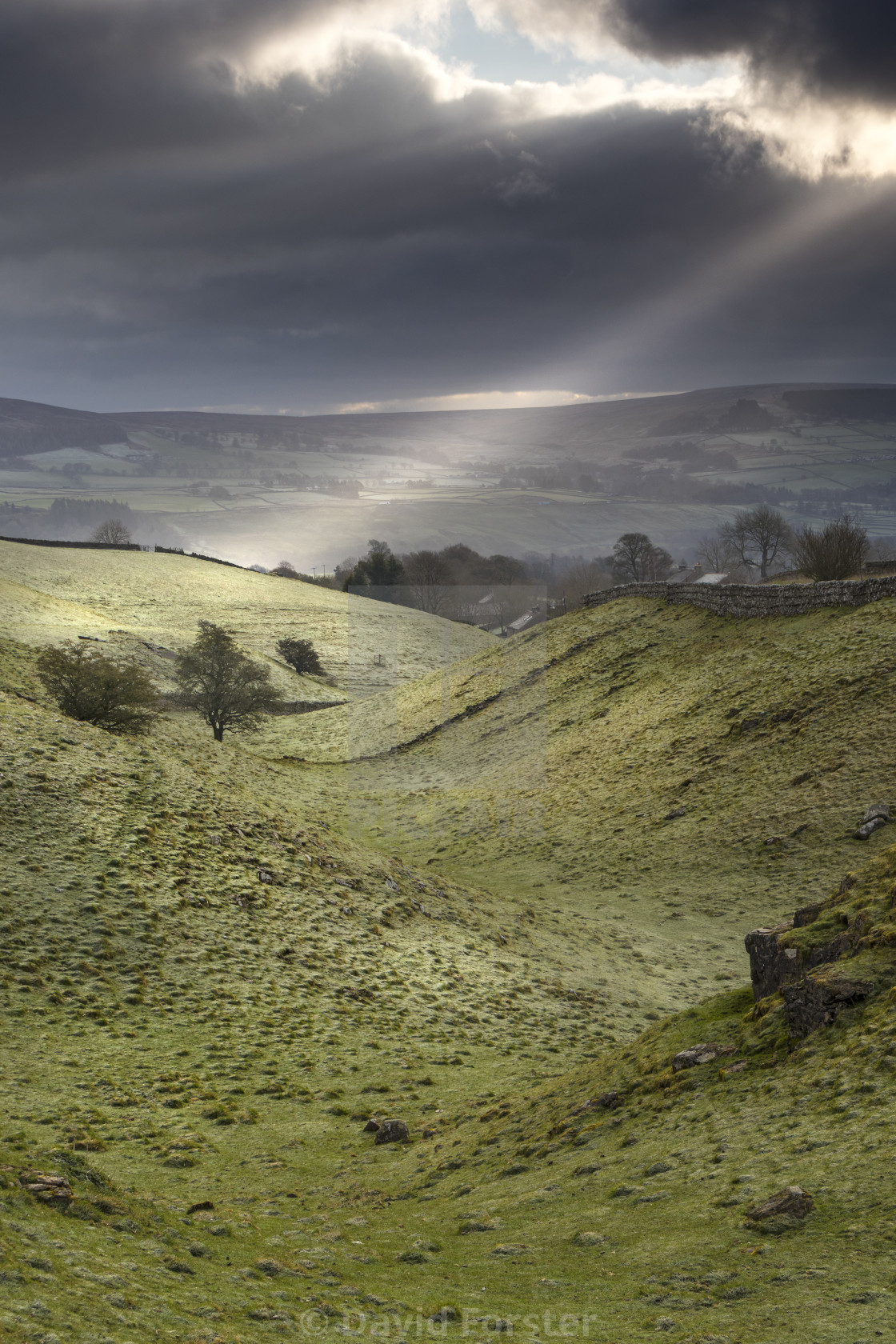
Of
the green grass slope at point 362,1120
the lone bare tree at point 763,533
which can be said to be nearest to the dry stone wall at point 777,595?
the green grass slope at point 362,1120

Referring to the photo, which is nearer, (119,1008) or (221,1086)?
(221,1086)

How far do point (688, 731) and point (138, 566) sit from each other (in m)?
67.9

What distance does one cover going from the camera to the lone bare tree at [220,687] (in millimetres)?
41281

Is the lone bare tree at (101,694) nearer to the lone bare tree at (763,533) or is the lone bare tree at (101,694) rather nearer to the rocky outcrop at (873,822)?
the rocky outcrop at (873,822)

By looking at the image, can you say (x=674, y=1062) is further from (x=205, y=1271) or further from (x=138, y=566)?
(x=138, y=566)

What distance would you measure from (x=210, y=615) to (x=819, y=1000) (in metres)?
67.4

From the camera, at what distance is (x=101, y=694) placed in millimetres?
28219

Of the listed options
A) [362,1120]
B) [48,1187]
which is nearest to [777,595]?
[362,1120]

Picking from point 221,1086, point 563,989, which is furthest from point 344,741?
point 221,1086

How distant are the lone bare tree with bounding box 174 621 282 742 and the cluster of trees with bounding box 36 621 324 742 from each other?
4cm

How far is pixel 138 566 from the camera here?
83.4m

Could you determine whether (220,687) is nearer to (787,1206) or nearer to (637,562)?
(787,1206)

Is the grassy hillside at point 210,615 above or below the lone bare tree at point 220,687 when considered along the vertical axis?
above

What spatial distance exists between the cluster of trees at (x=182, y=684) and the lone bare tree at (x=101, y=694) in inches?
1.1
